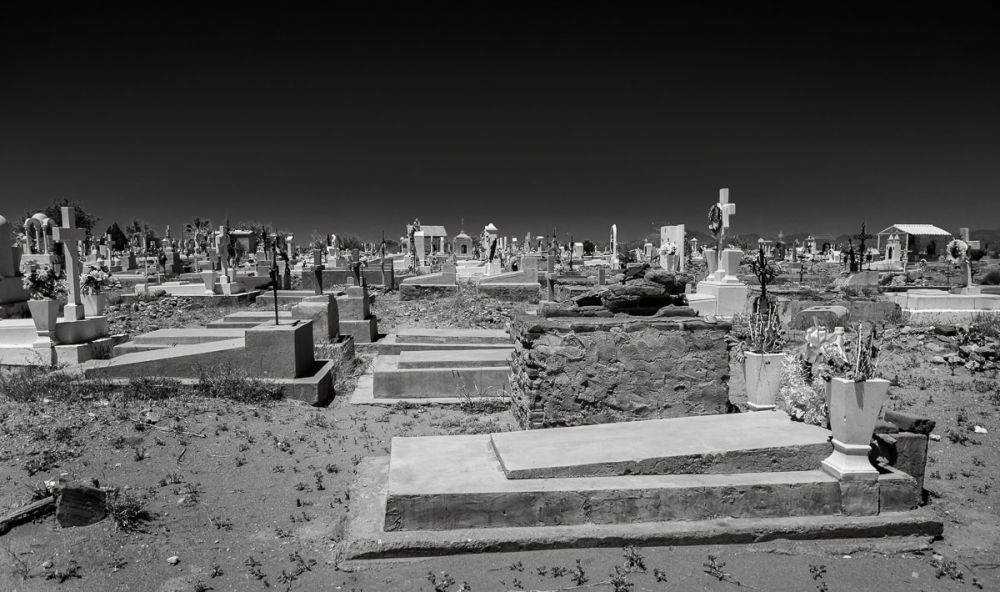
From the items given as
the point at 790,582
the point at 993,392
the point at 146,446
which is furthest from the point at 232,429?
the point at 993,392

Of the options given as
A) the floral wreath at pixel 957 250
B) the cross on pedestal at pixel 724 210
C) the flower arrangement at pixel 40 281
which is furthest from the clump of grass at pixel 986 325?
the flower arrangement at pixel 40 281

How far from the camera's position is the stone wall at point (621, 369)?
622cm

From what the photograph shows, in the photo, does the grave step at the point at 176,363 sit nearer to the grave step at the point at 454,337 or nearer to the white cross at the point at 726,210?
the grave step at the point at 454,337

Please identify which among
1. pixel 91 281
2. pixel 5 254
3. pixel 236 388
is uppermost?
pixel 5 254

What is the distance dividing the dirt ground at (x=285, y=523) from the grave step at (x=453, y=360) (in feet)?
4.13

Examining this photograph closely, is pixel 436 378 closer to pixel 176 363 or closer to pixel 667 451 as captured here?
pixel 176 363

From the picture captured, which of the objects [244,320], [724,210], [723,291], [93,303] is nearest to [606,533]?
[244,320]

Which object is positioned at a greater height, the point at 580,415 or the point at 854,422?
the point at 854,422

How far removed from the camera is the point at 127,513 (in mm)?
4535

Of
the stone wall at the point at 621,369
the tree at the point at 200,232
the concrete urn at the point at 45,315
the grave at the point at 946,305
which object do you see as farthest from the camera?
the tree at the point at 200,232

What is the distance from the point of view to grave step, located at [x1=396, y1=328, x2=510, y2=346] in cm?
1120

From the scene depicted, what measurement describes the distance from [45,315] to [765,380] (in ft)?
38.7

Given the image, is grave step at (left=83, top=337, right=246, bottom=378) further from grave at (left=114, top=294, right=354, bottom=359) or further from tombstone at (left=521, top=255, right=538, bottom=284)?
tombstone at (left=521, top=255, right=538, bottom=284)

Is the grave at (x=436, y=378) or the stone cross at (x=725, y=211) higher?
the stone cross at (x=725, y=211)
